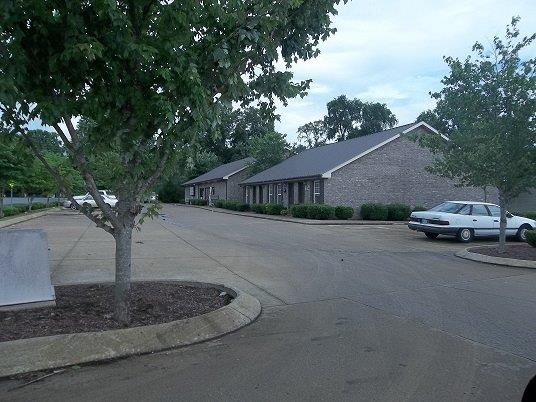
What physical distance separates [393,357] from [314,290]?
3677mm

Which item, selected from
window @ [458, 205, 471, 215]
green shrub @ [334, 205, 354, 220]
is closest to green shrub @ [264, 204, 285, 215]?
green shrub @ [334, 205, 354, 220]

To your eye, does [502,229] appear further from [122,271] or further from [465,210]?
[122,271]

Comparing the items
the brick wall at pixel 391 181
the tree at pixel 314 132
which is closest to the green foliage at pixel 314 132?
the tree at pixel 314 132

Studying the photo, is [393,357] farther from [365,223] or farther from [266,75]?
[365,223]

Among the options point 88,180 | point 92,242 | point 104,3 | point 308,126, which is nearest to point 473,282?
point 88,180

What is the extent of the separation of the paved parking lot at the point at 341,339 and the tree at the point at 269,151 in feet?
125

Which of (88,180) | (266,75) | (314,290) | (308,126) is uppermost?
(308,126)

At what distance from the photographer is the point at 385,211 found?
1241 inches

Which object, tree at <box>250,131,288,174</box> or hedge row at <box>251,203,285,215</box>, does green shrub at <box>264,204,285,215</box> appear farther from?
tree at <box>250,131,288,174</box>

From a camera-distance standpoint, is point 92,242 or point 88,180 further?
point 92,242

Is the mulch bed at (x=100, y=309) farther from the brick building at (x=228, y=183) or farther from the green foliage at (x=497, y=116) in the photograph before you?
the brick building at (x=228, y=183)

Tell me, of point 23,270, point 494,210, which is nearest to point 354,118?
point 494,210

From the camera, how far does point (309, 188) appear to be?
34.7m

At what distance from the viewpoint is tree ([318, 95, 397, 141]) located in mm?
85375
